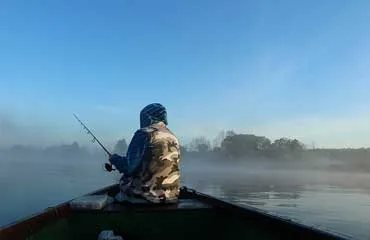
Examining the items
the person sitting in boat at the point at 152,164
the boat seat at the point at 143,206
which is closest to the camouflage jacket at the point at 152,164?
the person sitting in boat at the point at 152,164

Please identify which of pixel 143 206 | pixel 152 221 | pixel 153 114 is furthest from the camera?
pixel 153 114

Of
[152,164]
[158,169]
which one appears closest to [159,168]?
[158,169]

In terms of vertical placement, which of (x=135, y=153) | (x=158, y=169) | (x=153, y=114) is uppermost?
(x=153, y=114)

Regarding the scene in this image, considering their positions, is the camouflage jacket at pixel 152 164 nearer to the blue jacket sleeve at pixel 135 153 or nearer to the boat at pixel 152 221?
the blue jacket sleeve at pixel 135 153

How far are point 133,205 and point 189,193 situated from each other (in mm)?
3272

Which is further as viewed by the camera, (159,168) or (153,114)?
(153,114)

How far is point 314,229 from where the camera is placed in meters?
4.71

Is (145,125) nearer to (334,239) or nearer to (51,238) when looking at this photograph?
(51,238)

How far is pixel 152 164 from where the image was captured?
746 cm

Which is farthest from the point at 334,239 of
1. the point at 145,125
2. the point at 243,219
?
the point at 145,125

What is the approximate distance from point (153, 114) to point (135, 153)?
88 cm

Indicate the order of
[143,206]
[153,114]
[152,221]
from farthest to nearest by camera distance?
[153,114] < [143,206] < [152,221]

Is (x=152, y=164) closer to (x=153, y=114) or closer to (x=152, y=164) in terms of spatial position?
(x=152, y=164)

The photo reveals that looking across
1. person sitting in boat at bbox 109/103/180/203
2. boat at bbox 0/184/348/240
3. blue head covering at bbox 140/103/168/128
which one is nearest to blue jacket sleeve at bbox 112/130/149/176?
person sitting in boat at bbox 109/103/180/203
